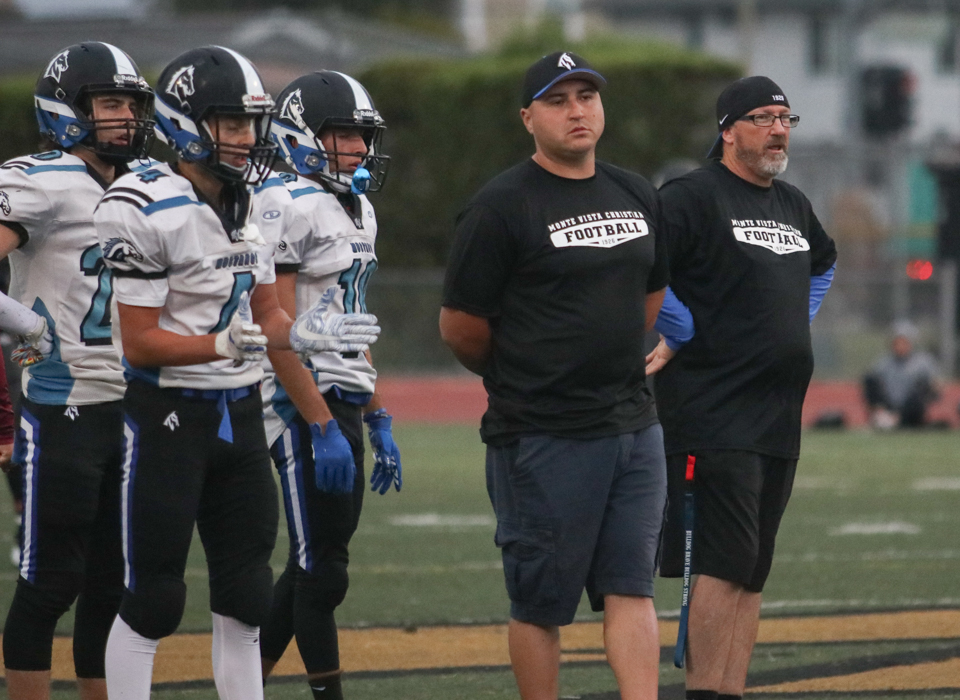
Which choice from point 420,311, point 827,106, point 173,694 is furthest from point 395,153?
point 827,106

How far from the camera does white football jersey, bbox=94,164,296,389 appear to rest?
4.22 m

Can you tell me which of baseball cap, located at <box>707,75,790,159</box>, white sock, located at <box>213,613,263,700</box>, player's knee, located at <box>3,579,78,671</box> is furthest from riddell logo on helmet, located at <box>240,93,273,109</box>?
baseball cap, located at <box>707,75,790,159</box>

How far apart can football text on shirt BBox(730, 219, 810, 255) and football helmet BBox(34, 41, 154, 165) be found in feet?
6.00

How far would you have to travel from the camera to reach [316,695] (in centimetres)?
526

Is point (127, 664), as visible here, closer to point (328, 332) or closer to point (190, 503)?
point (190, 503)

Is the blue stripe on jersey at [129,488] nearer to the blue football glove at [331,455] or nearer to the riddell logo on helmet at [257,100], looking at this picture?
the blue football glove at [331,455]

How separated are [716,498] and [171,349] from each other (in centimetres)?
182

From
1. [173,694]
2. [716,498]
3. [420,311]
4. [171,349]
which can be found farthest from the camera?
[420,311]

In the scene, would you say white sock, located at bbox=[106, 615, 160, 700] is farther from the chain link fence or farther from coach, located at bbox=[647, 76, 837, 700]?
the chain link fence

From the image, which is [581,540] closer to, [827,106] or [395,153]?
[395,153]

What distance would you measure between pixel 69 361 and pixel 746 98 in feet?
7.38

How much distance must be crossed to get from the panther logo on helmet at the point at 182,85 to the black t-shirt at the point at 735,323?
159 cm

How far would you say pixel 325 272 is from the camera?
17.0 feet

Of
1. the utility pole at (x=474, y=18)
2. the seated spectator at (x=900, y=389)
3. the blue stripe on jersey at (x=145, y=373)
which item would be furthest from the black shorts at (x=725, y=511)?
the utility pole at (x=474, y=18)
